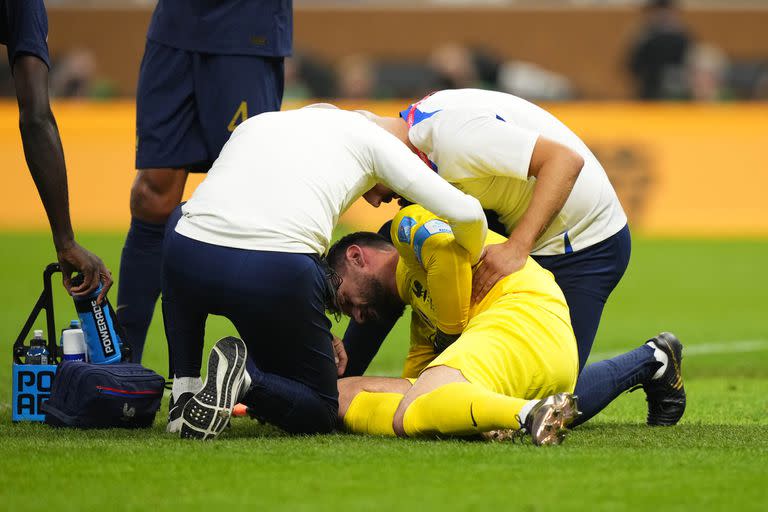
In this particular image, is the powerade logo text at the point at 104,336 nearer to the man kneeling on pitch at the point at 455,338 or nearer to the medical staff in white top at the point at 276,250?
the medical staff in white top at the point at 276,250

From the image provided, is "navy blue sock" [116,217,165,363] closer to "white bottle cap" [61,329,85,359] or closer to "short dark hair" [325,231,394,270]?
"white bottle cap" [61,329,85,359]

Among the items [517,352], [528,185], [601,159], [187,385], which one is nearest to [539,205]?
[528,185]

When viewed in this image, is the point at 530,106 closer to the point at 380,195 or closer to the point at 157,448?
the point at 380,195

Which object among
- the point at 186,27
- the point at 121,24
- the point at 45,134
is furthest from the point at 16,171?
the point at 45,134

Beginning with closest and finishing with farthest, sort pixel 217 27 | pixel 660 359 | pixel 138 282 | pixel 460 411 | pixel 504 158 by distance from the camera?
1. pixel 460 411
2. pixel 504 158
3. pixel 660 359
4. pixel 138 282
5. pixel 217 27

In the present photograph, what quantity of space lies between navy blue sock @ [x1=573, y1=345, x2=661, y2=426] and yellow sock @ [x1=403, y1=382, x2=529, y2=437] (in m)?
0.77

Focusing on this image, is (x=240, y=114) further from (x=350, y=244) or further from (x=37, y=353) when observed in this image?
(x=37, y=353)

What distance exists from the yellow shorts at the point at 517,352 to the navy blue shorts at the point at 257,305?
0.46 metres

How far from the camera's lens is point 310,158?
475 centimetres

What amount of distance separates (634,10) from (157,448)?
20195 mm

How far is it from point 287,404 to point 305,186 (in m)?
0.81

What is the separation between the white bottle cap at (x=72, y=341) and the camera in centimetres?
543

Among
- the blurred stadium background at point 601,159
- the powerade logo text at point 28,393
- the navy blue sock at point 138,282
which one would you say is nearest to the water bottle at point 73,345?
the powerade logo text at point 28,393

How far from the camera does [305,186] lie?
4.69 m
